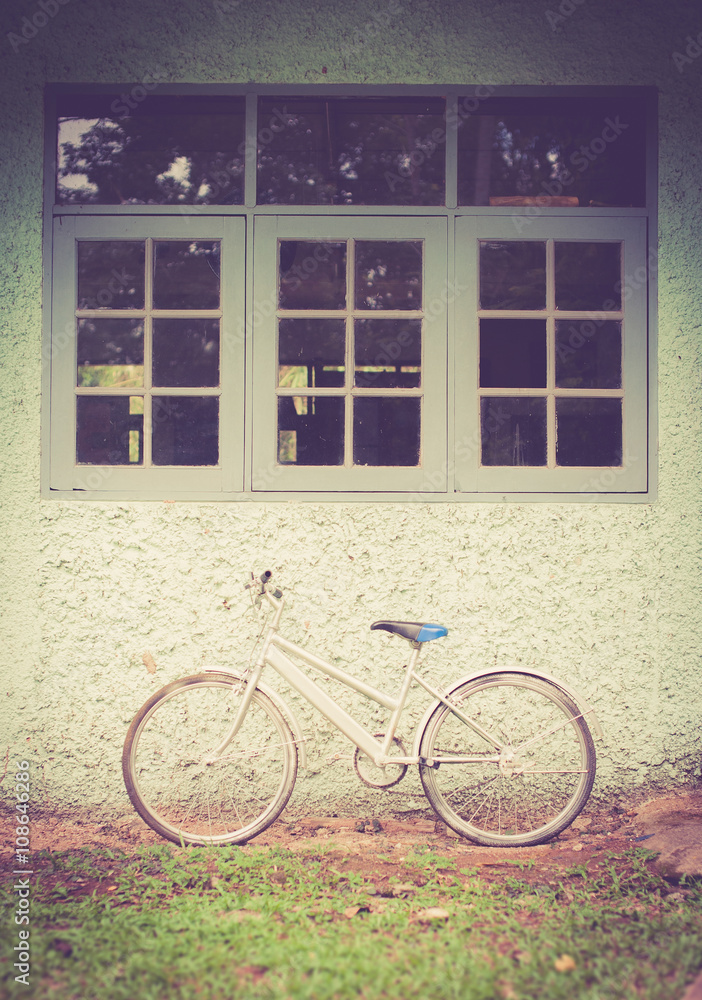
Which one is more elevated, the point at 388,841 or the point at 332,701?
the point at 332,701

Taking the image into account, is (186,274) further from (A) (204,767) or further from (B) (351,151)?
(A) (204,767)

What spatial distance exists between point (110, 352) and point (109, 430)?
418mm

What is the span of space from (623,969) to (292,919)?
47.3 inches

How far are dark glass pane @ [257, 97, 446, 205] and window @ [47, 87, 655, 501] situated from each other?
0.04ft

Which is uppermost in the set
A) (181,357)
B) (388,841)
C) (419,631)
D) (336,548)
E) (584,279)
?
(584,279)

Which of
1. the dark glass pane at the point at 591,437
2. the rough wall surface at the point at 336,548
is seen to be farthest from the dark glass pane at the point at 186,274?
the dark glass pane at the point at 591,437

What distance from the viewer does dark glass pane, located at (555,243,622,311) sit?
3453 mm

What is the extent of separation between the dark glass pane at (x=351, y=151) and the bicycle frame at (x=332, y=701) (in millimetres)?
2194

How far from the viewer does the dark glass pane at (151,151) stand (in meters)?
3.45

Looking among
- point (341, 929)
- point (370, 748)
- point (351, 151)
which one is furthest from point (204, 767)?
point (351, 151)

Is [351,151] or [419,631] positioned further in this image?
[351,151]

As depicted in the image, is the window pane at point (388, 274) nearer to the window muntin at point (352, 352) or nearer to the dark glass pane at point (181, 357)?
the window muntin at point (352, 352)

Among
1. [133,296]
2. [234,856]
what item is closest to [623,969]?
[234,856]

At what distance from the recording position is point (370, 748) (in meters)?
2.97
